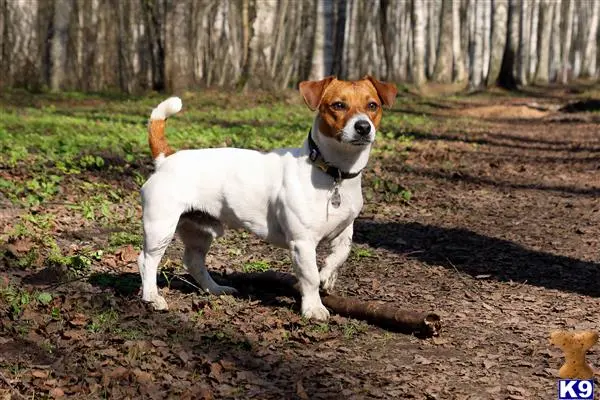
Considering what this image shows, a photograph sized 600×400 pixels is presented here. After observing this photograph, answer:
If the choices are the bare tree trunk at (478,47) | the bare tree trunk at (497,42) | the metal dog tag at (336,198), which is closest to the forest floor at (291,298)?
the metal dog tag at (336,198)

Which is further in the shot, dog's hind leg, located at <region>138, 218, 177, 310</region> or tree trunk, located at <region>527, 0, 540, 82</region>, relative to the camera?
tree trunk, located at <region>527, 0, 540, 82</region>

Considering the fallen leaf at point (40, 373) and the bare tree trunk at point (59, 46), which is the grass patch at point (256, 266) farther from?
the bare tree trunk at point (59, 46)

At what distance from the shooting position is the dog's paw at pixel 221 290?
648cm

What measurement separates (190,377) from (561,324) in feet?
8.82

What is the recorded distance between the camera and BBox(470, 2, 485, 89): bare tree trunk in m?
35.4

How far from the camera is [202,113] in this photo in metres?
19.9

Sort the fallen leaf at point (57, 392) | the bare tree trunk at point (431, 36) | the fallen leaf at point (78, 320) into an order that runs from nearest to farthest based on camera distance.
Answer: the fallen leaf at point (57, 392)
the fallen leaf at point (78, 320)
the bare tree trunk at point (431, 36)

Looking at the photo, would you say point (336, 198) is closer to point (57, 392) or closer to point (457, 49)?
point (57, 392)

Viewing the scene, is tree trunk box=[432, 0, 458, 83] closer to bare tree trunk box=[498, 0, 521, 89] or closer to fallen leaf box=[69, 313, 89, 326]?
bare tree trunk box=[498, 0, 521, 89]

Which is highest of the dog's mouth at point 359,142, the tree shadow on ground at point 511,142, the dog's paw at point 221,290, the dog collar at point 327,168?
the dog's mouth at point 359,142

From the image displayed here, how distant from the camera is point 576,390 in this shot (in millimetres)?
4527

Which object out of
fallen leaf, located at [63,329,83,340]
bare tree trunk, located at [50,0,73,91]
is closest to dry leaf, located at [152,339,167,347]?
fallen leaf, located at [63,329,83,340]

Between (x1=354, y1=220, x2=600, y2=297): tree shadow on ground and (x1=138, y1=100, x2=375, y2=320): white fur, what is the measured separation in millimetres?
2046

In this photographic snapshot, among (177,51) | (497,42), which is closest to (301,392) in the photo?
(177,51)
